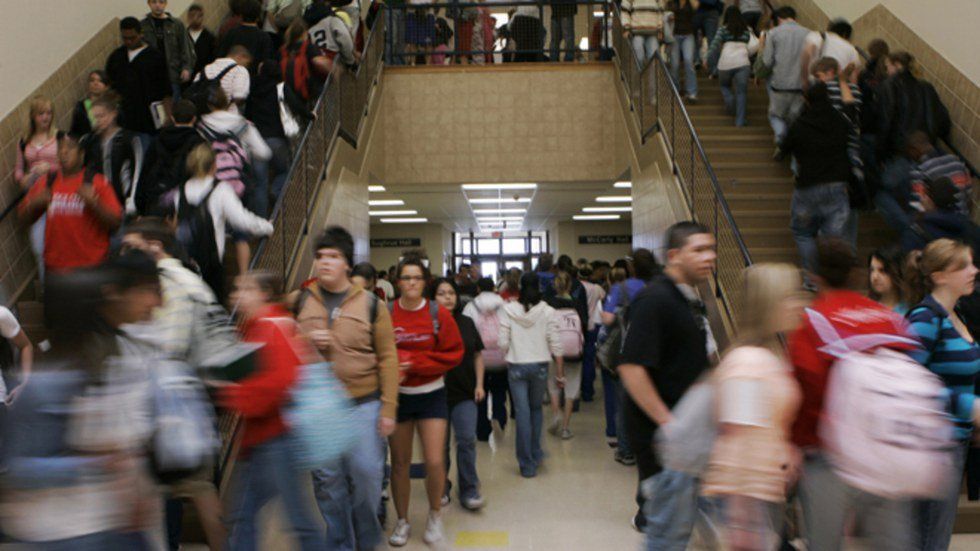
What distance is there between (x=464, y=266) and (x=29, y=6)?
23.2 ft

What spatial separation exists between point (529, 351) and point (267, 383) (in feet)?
14.9

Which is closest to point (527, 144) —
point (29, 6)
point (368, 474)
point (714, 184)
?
point (714, 184)

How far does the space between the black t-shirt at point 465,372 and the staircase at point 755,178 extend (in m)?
3.19

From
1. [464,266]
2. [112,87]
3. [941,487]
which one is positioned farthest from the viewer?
[464,266]

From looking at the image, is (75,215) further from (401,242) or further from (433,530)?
(401,242)

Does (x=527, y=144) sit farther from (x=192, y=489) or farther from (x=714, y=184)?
(x=192, y=489)

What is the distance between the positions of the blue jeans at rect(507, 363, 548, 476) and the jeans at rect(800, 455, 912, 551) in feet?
14.4

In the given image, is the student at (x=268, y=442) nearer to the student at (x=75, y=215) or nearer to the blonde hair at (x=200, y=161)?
the blonde hair at (x=200, y=161)

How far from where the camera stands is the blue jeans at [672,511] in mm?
3336

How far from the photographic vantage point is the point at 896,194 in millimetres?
8000

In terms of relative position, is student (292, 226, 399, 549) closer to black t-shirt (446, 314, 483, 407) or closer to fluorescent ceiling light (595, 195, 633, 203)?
black t-shirt (446, 314, 483, 407)

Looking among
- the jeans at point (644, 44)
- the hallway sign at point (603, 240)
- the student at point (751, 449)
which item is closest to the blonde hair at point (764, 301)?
the student at point (751, 449)

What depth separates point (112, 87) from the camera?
8.98 meters

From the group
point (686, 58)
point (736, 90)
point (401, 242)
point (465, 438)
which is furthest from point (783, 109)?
point (401, 242)
